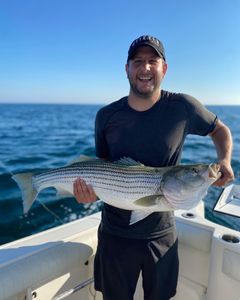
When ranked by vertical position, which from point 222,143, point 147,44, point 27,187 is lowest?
point 27,187

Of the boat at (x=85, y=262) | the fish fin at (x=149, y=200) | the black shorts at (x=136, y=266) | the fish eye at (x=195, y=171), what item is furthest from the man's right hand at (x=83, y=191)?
the fish eye at (x=195, y=171)

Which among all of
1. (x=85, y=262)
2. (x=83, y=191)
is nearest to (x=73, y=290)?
(x=85, y=262)

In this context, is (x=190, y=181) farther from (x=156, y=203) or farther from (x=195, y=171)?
(x=156, y=203)

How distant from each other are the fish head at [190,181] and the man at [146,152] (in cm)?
21

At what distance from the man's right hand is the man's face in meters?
0.83

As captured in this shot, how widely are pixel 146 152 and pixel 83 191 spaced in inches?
23.2

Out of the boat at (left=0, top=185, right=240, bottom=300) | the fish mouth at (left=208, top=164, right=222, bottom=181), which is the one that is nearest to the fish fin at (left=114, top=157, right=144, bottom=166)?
the fish mouth at (left=208, top=164, right=222, bottom=181)

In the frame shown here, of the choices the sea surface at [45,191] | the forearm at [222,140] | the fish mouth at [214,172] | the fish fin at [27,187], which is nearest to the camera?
the fish mouth at [214,172]

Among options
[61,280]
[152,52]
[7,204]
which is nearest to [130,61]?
[152,52]

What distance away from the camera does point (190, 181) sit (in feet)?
7.93

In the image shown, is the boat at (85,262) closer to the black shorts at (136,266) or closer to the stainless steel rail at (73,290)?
the stainless steel rail at (73,290)

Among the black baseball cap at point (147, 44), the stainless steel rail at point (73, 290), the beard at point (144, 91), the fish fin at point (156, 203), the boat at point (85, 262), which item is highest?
the black baseball cap at point (147, 44)

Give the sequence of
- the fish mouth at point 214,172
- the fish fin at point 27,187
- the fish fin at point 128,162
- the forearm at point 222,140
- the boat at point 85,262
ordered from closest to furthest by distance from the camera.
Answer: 1. the fish mouth at point 214,172
2. the fish fin at point 128,162
3. the boat at point 85,262
4. the forearm at point 222,140
5. the fish fin at point 27,187

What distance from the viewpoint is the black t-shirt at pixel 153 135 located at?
2.63 metres
